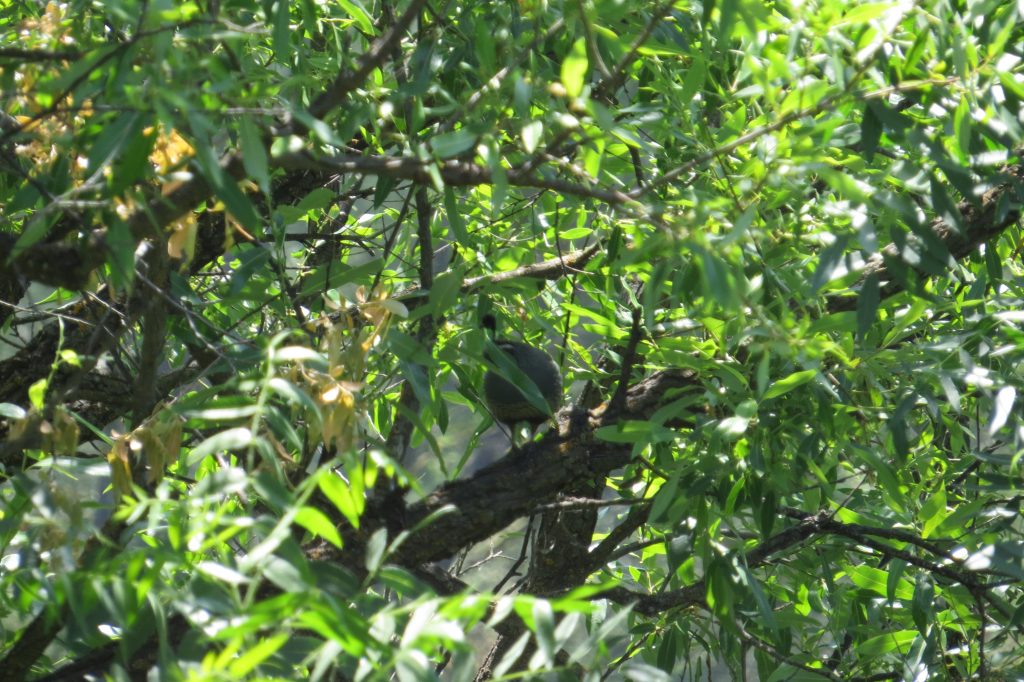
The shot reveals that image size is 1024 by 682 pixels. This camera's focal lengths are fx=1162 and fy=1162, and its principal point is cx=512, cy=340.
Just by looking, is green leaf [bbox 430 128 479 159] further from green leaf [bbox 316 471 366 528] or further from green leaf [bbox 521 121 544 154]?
green leaf [bbox 316 471 366 528]

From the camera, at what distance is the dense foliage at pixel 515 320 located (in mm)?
786

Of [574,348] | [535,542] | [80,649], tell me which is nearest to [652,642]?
[535,542]

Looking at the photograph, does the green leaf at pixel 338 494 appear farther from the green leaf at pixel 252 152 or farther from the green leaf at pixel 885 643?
the green leaf at pixel 885 643

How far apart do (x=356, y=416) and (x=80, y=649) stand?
50 centimetres

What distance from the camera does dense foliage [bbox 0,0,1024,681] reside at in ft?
2.58

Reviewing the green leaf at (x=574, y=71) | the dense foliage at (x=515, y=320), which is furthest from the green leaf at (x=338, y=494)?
the green leaf at (x=574, y=71)

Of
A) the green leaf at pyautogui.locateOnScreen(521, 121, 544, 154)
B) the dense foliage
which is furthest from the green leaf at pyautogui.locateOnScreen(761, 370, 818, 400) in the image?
the green leaf at pyautogui.locateOnScreen(521, 121, 544, 154)

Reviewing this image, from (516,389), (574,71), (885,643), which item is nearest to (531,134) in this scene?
(574,71)

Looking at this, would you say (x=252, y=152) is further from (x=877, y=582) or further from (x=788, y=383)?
(x=877, y=582)

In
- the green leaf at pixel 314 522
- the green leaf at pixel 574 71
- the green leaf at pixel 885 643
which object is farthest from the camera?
the green leaf at pixel 885 643

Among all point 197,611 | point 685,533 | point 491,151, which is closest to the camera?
point 197,611

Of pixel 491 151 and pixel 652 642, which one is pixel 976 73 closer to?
pixel 491 151

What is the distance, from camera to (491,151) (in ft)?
2.87

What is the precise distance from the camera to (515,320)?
5.29ft
